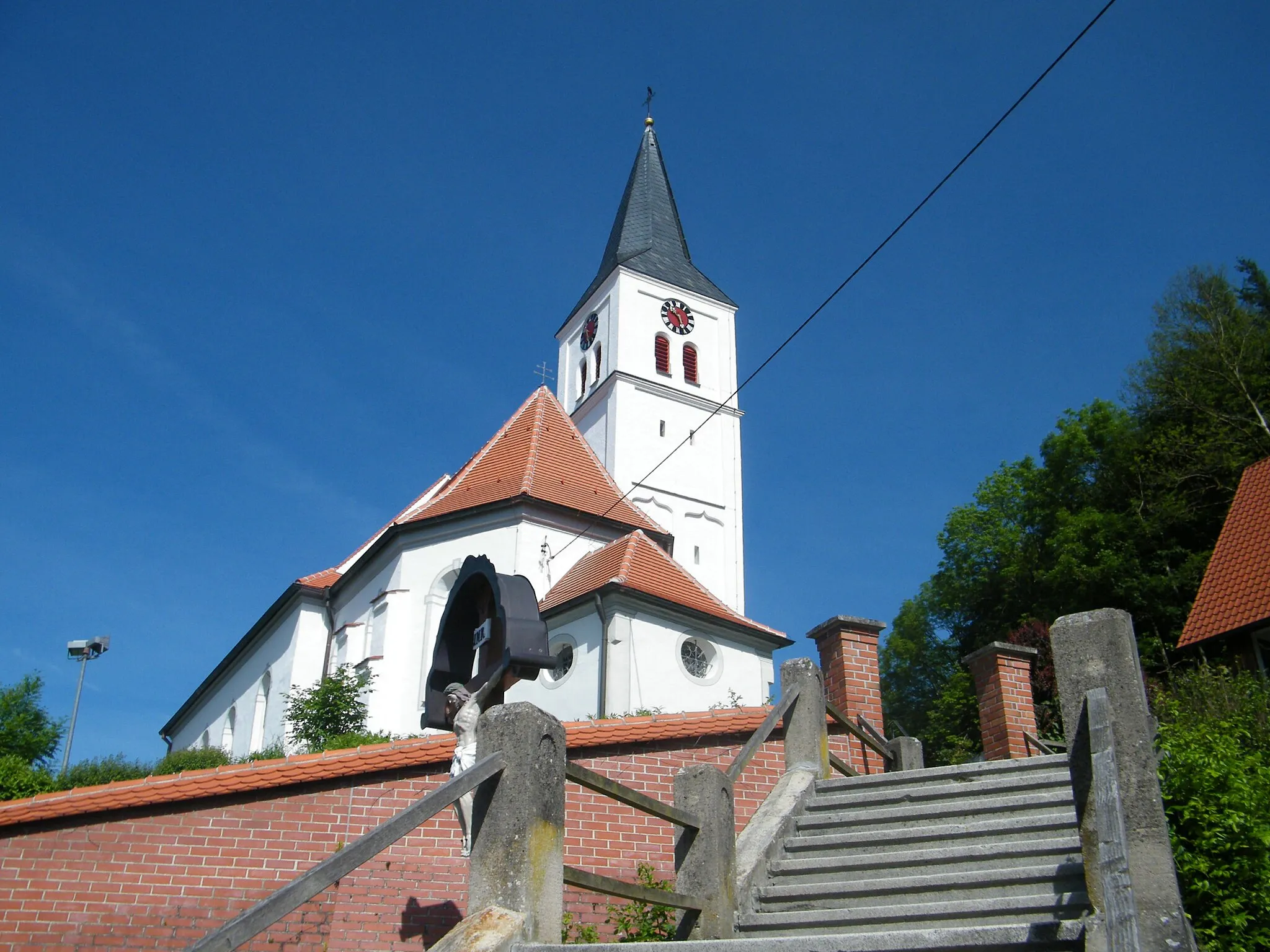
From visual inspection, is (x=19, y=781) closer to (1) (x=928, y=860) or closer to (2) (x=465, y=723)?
(2) (x=465, y=723)

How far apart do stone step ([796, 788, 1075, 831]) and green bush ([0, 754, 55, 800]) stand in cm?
816

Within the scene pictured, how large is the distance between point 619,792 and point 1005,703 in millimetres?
6091

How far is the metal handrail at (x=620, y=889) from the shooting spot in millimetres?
5496

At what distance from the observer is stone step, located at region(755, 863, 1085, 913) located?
625 centimetres

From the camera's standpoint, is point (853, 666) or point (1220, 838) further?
point (853, 666)

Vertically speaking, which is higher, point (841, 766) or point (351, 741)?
point (351, 741)

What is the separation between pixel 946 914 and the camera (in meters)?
6.17

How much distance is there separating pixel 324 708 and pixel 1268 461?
18.6 metres

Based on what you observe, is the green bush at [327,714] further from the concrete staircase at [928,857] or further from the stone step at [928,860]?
the stone step at [928,860]

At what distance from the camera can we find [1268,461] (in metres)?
23.0

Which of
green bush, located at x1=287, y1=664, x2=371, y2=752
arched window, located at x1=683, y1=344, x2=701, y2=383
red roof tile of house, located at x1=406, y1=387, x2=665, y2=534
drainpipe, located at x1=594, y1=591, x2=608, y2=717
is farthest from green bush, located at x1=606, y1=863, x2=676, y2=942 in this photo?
arched window, located at x1=683, y1=344, x2=701, y2=383

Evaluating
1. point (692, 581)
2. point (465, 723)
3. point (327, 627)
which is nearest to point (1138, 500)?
point (692, 581)

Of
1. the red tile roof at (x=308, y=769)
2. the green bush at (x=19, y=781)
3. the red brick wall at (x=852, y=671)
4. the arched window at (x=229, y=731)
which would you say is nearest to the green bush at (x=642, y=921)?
the red tile roof at (x=308, y=769)

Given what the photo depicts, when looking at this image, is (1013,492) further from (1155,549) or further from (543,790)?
(543,790)
